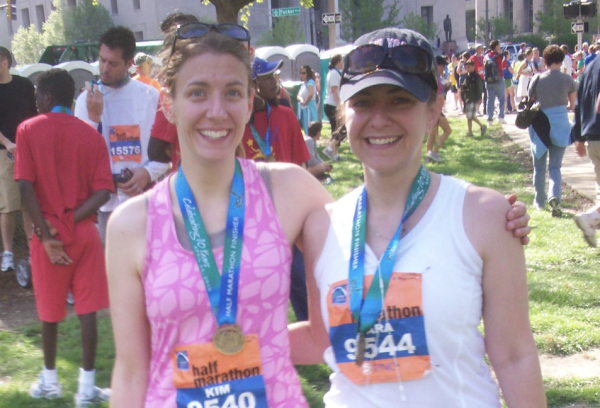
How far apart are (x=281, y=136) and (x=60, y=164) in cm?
144

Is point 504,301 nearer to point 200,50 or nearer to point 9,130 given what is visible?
point 200,50

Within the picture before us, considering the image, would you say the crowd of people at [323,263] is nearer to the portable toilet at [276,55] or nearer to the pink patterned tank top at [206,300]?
the pink patterned tank top at [206,300]

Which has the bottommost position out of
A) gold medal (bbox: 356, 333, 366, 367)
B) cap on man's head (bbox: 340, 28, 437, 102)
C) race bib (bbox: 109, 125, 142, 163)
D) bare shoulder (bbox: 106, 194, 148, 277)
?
gold medal (bbox: 356, 333, 366, 367)

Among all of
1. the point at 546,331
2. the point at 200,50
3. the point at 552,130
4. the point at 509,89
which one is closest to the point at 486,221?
the point at 200,50

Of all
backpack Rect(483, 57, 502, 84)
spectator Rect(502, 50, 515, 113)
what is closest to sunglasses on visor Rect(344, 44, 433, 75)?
backpack Rect(483, 57, 502, 84)

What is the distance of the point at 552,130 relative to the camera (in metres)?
9.46

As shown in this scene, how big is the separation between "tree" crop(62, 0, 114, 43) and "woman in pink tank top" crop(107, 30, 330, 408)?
58.0 m

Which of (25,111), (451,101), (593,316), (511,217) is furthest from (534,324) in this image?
(451,101)

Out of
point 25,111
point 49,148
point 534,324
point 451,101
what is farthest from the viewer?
point 451,101

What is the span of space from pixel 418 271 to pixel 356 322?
0.65 ft

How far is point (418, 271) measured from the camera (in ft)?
6.01

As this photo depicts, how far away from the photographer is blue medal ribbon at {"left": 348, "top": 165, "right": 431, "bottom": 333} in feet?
5.98

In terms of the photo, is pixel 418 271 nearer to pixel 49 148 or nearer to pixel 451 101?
pixel 49 148

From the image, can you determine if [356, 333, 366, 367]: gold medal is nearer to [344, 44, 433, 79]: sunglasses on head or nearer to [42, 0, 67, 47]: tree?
[344, 44, 433, 79]: sunglasses on head
